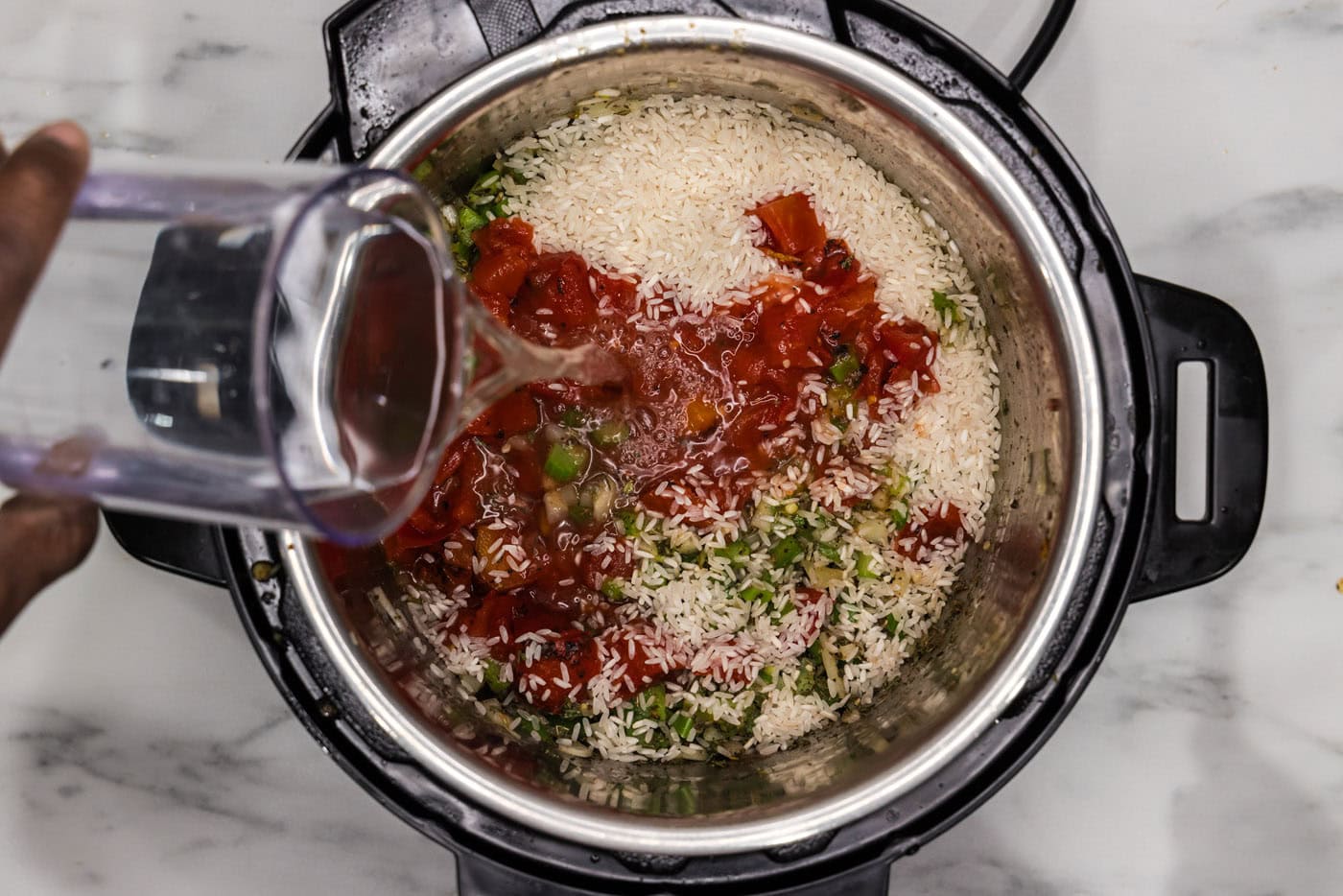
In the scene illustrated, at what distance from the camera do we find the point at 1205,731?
79.3 inches

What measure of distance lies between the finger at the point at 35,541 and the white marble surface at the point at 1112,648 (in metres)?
0.61

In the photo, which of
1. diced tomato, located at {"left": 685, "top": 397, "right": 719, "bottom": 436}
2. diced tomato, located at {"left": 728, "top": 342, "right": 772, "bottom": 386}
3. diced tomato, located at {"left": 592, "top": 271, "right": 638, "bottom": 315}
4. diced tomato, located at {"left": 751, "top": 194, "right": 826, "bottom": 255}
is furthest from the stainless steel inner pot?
diced tomato, located at {"left": 685, "top": 397, "right": 719, "bottom": 436}

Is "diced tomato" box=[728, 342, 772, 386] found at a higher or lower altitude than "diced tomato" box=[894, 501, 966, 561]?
higher

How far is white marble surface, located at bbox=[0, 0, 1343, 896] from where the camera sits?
1971 mm

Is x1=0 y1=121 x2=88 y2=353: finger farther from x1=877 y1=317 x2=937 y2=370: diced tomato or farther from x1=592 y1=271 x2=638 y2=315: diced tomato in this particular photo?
x1=877 y1=317 x2=937 y2=370: diced tomato

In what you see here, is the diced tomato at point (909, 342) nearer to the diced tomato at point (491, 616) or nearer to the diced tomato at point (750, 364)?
the diced tomato at point (750, 364)

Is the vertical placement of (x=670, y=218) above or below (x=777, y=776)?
above

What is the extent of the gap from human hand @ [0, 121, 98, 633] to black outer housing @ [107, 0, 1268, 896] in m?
0.16

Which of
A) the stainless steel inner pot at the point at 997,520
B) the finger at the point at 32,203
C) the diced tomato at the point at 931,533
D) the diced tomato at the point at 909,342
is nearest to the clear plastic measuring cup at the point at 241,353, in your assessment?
the finger at the point at 32,203

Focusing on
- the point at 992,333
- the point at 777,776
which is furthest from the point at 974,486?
the point at 777,776

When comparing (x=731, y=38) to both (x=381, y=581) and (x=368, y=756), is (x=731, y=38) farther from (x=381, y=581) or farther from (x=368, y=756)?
(x=368, y=756)

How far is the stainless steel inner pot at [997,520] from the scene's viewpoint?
149 cm

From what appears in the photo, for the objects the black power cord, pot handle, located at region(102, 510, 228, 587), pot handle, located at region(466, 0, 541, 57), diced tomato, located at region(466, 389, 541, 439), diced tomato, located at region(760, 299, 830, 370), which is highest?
the black power cord

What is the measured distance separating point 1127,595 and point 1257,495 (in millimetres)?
318
